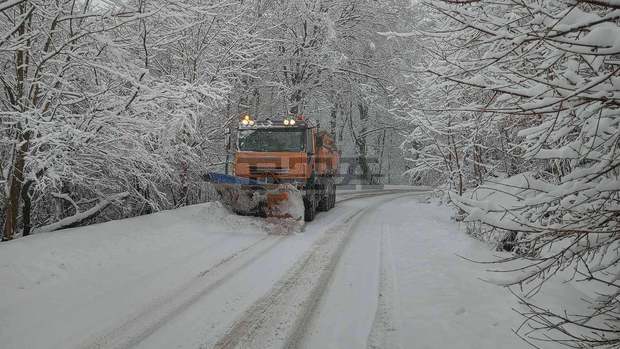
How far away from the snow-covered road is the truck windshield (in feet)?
11.7

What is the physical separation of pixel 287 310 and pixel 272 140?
7.43m

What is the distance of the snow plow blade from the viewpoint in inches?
403

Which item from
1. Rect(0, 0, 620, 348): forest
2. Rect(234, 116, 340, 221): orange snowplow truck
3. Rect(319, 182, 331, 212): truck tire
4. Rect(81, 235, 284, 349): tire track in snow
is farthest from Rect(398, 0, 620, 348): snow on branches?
Rect(319, 182, 331, 212): truck tire

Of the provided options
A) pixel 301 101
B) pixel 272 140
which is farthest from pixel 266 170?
pixel 301 101

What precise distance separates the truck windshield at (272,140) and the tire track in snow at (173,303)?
4.50 meters

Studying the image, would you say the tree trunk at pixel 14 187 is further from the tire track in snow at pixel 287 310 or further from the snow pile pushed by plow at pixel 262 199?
the tire track in snow at pixel 287 310

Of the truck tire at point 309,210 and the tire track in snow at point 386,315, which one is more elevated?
the truck tire at point 309,210

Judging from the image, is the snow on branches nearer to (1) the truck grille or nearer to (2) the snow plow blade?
(2) the snow plow blade

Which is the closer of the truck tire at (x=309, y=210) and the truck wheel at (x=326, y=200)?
the truck tire at (x=309, y=210)

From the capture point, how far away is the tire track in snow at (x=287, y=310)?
155 inches

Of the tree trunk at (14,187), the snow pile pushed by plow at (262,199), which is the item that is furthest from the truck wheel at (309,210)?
the tree trunk at (14,187)

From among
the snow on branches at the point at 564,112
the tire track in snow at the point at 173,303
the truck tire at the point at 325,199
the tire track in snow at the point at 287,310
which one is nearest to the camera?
the snow on branches at the point at 564,112

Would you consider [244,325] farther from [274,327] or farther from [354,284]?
[354,284]

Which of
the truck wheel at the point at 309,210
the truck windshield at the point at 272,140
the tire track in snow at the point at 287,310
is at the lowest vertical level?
the tire track in snow at the point at 287,310
